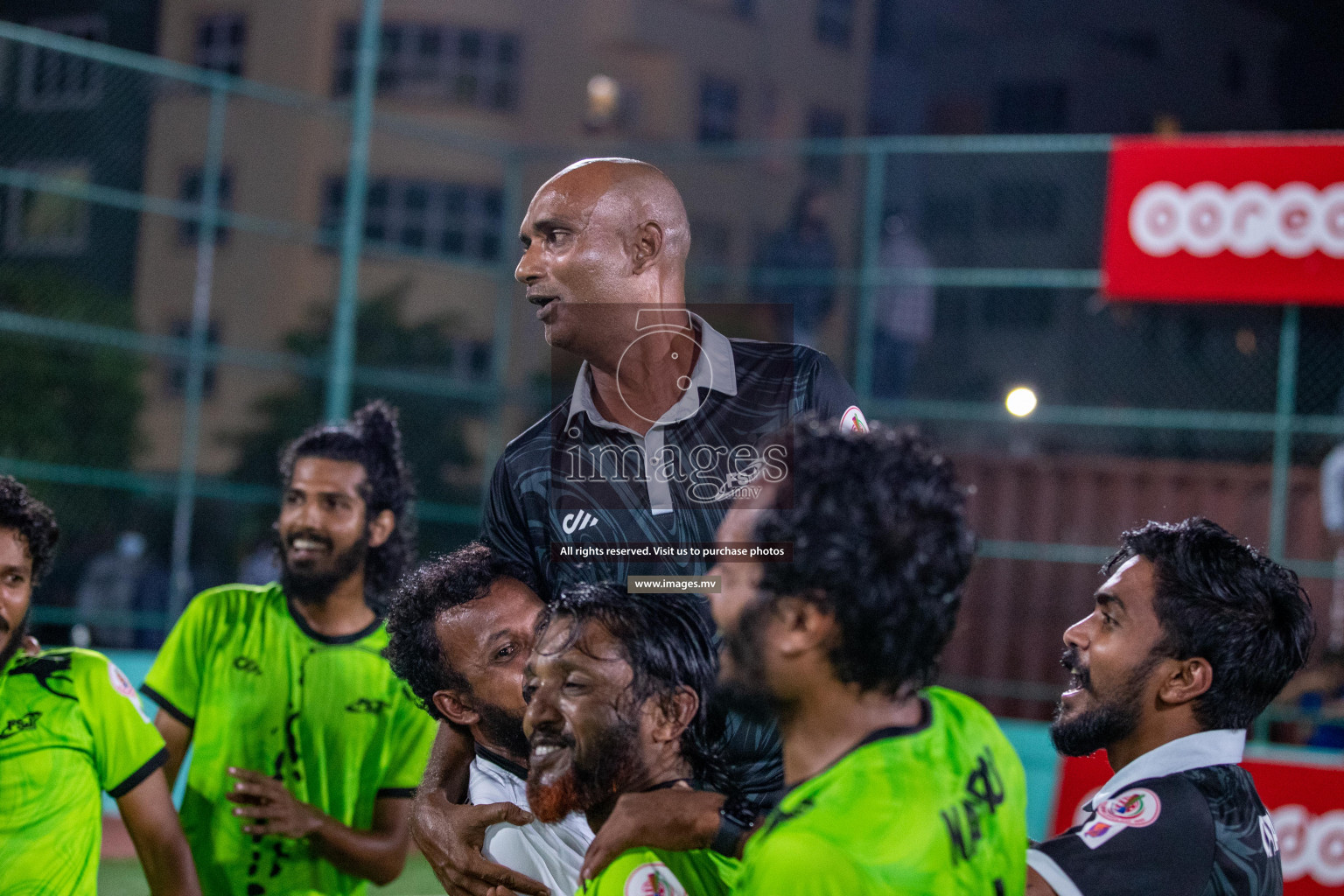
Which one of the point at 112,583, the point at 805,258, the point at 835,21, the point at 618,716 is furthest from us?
the point at 835,21

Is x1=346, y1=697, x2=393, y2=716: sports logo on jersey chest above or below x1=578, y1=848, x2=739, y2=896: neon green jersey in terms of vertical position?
below

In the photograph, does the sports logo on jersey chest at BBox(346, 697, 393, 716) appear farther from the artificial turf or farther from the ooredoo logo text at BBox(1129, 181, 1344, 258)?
the ooredoo logo text at BBox(1129, 181, 1344, 258)

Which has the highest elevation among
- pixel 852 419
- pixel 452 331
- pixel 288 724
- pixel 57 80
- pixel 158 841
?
pixel 57 80

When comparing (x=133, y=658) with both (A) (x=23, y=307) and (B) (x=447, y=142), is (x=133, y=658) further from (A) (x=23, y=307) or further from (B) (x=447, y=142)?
(A) (x=23, y=307)

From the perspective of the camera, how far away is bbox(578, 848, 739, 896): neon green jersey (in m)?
2.38

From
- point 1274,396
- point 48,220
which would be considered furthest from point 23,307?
point 1274,396

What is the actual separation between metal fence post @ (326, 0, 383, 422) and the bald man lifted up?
6.96 meters

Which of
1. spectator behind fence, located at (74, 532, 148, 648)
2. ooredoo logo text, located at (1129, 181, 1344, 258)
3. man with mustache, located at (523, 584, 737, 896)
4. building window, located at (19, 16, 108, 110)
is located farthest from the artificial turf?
building window, located at (19, 16, 108, 110)

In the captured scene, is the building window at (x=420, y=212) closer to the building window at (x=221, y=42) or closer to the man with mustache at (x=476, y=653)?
the building window at (x=221, y=42)

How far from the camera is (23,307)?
19094 mm

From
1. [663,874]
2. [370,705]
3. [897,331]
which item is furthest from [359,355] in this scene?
[663,874]

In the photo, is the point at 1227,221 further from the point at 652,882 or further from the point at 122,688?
the point at 652,882

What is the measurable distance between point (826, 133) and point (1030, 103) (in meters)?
10.4

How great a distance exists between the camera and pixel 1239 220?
360 inches
